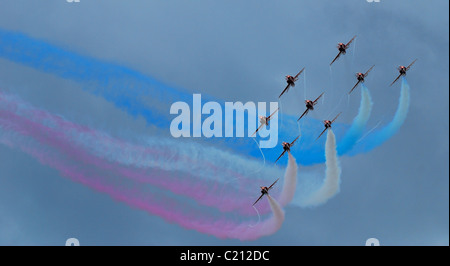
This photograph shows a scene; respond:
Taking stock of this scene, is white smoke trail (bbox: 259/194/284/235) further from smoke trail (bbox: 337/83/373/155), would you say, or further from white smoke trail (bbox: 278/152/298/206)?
smoke trail (bbox: 337/83/373/155)

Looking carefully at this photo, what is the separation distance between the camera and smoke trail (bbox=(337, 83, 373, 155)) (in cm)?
8850

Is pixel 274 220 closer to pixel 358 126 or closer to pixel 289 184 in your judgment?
pixel 289 184

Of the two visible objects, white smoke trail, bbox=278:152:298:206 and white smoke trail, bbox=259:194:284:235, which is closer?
white smoke trail, bbox=259:194:284:235

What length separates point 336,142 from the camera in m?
88.4

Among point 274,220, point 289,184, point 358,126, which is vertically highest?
point 358,126

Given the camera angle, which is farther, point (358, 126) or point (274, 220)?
point (358, 126)

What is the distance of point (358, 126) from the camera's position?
→ 293 feet

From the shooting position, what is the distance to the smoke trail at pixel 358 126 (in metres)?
88.5

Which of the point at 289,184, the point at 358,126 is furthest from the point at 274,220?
the point at 358,126

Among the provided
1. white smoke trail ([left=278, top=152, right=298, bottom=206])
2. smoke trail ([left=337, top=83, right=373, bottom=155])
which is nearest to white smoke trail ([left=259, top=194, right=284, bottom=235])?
white smoke trail ([left=278, top=152, right=298, bottom=206])
